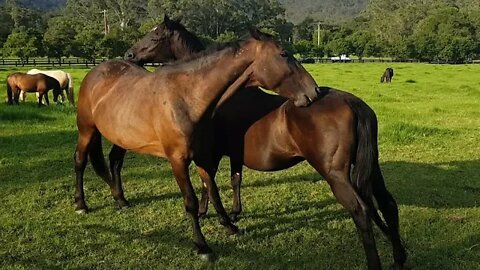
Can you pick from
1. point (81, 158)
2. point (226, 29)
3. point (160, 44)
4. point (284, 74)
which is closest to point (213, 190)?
point (284, 74)

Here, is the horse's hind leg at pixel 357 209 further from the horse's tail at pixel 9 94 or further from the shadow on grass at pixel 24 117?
the horse's tail at pixel 9 94

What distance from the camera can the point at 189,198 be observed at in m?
4.96

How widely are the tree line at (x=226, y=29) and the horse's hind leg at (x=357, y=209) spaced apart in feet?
146

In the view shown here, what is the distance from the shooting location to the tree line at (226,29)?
5034cm

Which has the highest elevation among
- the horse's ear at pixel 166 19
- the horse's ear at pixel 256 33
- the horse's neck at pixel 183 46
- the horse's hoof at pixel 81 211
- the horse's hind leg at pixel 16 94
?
the horse's ear at pixel 166 19

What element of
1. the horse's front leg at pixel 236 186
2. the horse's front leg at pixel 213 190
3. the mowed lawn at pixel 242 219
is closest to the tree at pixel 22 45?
the mowed lawn at pixel 242 219

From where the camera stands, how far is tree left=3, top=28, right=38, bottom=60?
1828 inches

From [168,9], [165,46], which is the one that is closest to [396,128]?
[165,46]

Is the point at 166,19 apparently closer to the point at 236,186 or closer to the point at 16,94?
the point at 236,186

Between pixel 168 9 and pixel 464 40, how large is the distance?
51.8 metres

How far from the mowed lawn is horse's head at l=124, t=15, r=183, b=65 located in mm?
1969

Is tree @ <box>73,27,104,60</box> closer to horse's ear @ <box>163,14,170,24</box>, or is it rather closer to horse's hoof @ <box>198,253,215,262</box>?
horse's ear @ <box>163,14,170,24</box>

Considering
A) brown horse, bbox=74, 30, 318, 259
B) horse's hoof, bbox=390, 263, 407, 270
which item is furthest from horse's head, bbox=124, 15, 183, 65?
horse's hoof, bbox=390, 263, 407, 270

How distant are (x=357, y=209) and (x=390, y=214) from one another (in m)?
0.58
